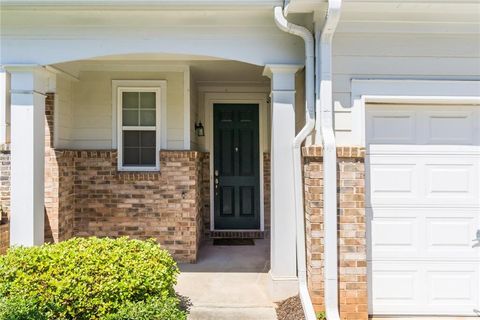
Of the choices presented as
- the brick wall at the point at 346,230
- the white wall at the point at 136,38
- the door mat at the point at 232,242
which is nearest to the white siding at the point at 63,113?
the white wall at the point at 136,38

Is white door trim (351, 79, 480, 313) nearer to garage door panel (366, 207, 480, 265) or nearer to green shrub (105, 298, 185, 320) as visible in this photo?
garage door panel (366, 207, 480, 265)

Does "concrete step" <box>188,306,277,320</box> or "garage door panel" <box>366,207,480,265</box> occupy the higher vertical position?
"garage door panel" <box>366,207,480,265</box>

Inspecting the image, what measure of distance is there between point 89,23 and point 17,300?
2735mm

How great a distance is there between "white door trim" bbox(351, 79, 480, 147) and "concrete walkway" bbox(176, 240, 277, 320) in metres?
2.09

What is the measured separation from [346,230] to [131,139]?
3.33 m

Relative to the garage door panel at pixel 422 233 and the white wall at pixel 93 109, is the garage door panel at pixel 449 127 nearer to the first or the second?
the garage door panel at pixel 422 233

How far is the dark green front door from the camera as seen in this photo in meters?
6.49

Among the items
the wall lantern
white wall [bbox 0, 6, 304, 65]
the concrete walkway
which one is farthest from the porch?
white wall [bbox 0, 6, 304, 65]

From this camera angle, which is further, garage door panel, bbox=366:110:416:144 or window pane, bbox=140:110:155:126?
window pane, bbox=140:110:155:126

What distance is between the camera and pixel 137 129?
525 centimetres

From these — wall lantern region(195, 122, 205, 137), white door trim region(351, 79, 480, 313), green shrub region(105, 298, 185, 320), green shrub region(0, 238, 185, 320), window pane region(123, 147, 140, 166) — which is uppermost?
white door trim region(351, 79, 480, 313)

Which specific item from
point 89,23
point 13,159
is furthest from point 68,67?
point 13,159

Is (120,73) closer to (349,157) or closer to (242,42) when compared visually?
(242,42)

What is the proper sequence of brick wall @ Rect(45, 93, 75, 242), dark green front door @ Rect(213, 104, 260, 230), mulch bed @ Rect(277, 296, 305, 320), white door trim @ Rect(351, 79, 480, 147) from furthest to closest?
dark green front door @ Rect(213, 104, 260, 230) → brick wall @ Rect(45, 93, 75, 242) → white door trim @ Rect(351, 79, 480, 147) → mulch bed @ Rect(277, 296, 305, 320)
